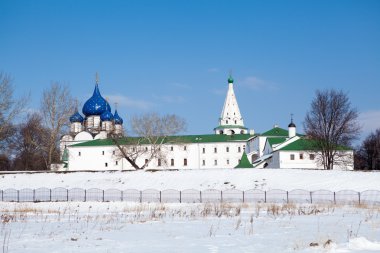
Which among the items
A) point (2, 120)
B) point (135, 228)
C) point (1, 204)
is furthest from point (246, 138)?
point (135, 228)

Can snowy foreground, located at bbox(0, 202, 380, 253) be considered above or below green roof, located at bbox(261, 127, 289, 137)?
below

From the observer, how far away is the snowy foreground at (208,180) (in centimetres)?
3994

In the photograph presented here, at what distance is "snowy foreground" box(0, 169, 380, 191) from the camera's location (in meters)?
39.9

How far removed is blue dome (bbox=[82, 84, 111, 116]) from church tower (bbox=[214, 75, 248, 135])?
26.2 metres

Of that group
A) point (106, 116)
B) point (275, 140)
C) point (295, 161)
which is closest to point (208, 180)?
point (295, 161)

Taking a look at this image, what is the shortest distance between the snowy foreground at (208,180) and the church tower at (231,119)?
190 ft

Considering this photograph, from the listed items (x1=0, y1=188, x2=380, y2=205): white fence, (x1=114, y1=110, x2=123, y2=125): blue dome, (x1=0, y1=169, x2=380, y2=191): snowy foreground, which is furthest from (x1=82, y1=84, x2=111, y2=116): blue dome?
(x1=0, y1=188, x2=380, y2=205): white fence

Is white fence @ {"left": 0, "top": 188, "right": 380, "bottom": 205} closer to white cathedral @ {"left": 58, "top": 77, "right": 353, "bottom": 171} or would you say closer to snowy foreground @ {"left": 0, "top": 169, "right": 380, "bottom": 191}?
snowy foreground @ {"left": 0, "top": 169, "right": 380, "bottom": 191}

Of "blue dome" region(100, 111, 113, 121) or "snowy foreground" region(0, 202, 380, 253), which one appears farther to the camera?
"blue dome" region(100, 111, 113, 121)

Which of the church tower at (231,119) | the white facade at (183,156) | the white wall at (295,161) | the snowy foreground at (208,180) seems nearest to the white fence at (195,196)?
the snowy foreground at (208,180)

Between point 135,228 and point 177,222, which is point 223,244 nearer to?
point 135,228

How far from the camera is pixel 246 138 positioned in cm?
9181

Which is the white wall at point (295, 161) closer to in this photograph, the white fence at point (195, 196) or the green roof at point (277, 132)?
the green roof at point (277, 132)

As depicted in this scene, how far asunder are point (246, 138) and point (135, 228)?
7850cm
